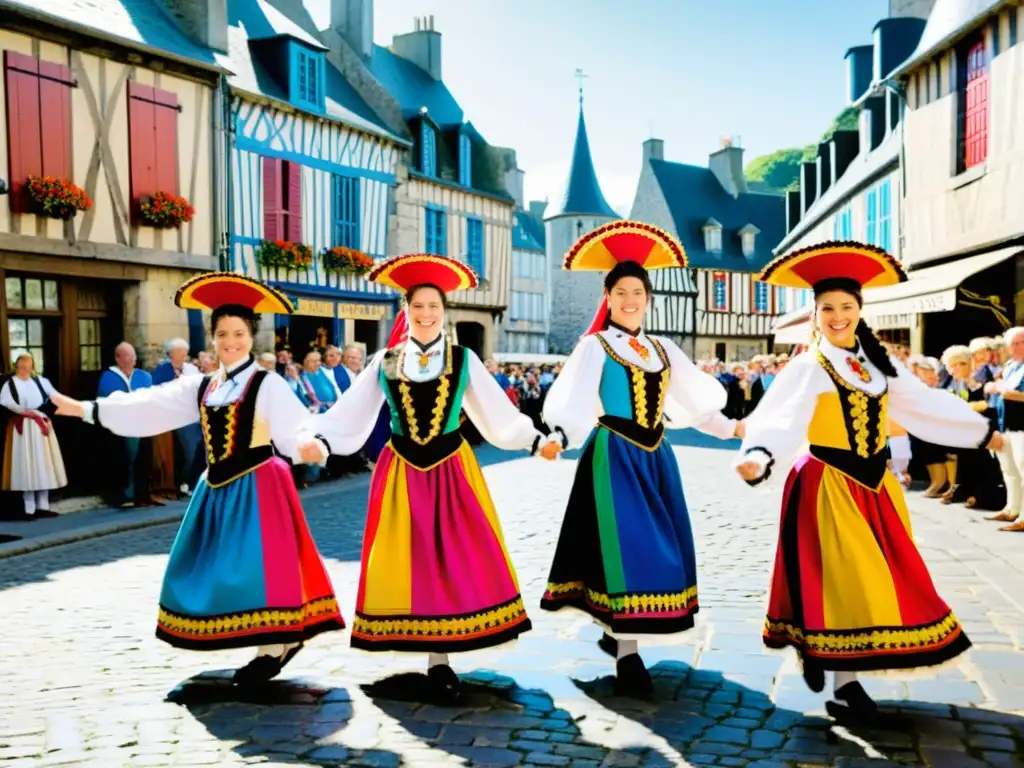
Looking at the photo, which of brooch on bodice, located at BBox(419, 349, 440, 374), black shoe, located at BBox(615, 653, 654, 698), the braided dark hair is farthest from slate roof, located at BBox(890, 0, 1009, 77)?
black shoe, located at BBox(615, 653, 654, 698)

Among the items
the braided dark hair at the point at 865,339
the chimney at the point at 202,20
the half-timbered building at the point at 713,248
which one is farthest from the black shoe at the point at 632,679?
the half-timbered building at the point at 713,248

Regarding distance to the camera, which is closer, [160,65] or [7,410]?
[7,410]

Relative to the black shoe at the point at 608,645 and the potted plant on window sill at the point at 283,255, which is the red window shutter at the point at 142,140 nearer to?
the potted plant on window sill at the point at 283,255

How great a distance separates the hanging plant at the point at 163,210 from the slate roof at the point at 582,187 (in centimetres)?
2770

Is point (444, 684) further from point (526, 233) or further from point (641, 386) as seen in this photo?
point (526, 233)

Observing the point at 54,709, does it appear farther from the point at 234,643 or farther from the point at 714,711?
the point at 714,711

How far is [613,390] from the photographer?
4.30 metres

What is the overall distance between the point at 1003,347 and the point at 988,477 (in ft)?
3.89

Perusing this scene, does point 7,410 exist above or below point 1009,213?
below

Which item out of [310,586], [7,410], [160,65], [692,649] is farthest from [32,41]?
[692,649]

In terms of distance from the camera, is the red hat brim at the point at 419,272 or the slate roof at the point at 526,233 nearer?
the red hat brim at the point at 419,272

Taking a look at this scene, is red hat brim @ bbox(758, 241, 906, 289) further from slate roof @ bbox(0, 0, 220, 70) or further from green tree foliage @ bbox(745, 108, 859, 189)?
green tree foliage @ bbox(745, 108, 859, 189)

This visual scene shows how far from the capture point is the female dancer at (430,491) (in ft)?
13.2

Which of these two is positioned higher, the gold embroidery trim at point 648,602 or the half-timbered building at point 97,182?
the half-timbered building at point 97,182
